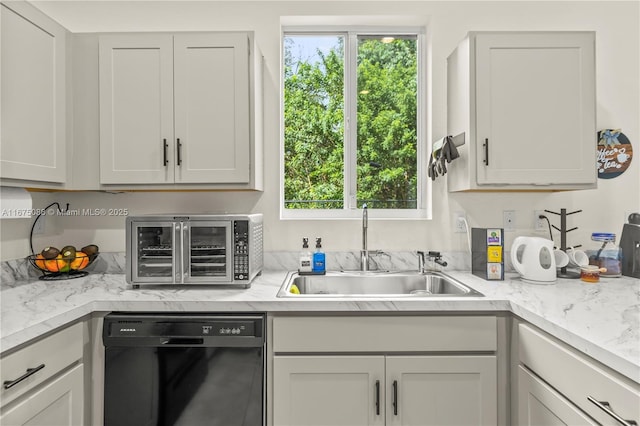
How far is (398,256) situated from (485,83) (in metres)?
1.00

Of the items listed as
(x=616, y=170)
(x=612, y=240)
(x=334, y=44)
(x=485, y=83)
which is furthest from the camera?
(x=334, y=44)

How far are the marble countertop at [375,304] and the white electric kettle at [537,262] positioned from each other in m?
0.06

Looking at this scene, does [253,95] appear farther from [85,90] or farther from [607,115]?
[607,115]

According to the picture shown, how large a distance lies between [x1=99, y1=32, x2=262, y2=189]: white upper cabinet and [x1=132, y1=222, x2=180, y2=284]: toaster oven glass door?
9.6 inches

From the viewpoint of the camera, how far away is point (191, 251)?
165 centimetres

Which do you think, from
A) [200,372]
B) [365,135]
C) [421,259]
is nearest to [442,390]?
[421,259]

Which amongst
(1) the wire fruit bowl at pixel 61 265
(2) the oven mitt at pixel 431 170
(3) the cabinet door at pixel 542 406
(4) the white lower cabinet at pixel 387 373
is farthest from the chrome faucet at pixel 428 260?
(1) the wire fruit bowl at pixel 61 265

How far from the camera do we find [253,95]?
5.70 feet

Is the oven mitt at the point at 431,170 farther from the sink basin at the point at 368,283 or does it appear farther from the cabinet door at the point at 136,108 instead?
the cabinet door at the point at 136,108

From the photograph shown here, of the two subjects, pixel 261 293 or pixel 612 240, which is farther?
pixel 612 240

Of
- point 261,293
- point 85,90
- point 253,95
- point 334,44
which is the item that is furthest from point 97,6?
point 261,293

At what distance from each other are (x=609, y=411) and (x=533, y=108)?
131cm

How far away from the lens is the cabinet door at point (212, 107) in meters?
1.72

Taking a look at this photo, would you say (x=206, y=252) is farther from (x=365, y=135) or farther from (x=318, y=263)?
(x=365, y=135)
